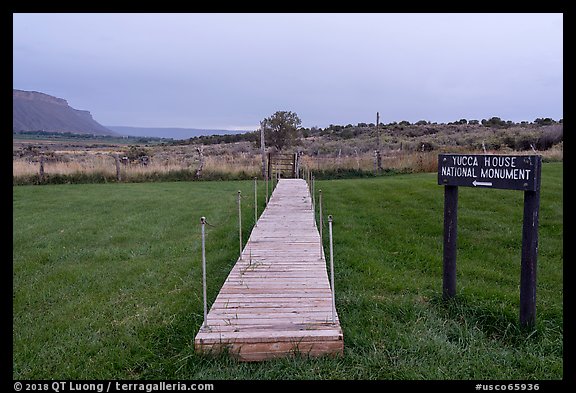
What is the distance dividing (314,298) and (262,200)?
362 inches

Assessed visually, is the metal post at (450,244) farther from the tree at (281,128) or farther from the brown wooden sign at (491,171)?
the tree at (281,128)

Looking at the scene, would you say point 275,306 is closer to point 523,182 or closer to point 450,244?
point 450,244

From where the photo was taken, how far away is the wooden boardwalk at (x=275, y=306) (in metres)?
3.89

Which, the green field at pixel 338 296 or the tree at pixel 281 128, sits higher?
the tree at pixel 281 128

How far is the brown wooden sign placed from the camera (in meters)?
4.32

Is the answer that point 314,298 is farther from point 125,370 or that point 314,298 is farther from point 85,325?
point 85,325

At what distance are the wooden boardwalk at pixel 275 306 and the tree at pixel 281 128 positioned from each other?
2959 centimetres

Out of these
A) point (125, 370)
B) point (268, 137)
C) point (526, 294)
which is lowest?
point (125, 370)

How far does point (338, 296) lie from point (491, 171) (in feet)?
7.00

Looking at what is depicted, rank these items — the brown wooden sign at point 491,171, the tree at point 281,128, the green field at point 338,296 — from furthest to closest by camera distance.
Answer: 1. the tree at point 281,128
2. the brown wooden sign at point 491,171
3. the green field at point 338,296

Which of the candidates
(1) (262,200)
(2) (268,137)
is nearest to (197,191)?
(1) (262,200)

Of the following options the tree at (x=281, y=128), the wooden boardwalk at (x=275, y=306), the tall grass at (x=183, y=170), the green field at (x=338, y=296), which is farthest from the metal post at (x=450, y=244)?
the tree at (x=281, y=128)

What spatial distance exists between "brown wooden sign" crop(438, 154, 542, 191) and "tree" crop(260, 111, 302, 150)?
3209cm
